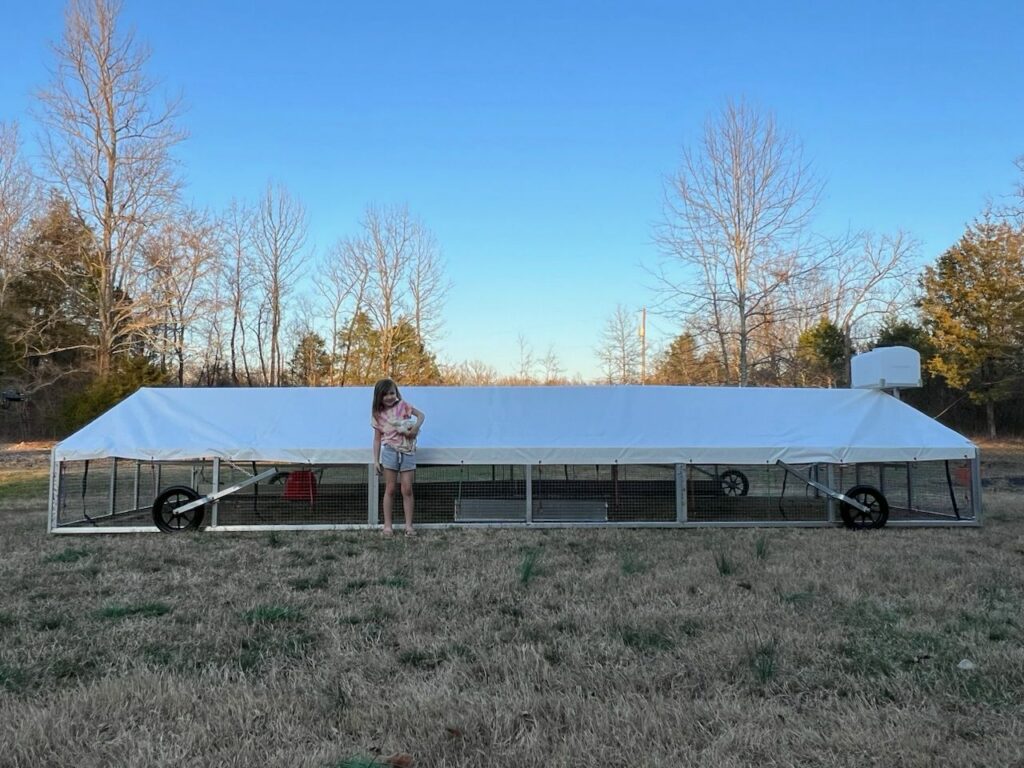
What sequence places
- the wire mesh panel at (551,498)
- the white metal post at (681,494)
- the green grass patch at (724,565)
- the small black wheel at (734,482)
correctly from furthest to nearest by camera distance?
the small black wheel at (734,482)
the wire mesh panel at (551,498)
the white metal post at (681,494)
the green grass patch at (724,565)

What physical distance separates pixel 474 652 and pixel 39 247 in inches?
1129

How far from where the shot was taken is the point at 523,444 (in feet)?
23.2

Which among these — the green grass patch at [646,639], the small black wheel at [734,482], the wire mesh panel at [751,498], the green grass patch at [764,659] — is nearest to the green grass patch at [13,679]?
the green grass patch at [646,639]

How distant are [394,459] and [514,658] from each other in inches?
150

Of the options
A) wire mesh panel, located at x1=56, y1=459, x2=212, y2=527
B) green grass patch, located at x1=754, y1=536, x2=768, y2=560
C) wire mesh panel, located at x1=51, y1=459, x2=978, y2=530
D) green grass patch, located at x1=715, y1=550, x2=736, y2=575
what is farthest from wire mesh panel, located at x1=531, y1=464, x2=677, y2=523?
wire mesh panel, located at x1=56, y1=459, x2=212, y2=527

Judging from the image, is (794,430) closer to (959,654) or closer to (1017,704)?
(959,654)

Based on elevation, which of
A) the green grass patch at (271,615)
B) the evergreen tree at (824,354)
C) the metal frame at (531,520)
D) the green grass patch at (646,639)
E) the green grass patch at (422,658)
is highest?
the evergreen tree at (824,354)

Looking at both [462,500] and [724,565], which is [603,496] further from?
[724,565]

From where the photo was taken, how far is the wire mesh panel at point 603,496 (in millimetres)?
7180

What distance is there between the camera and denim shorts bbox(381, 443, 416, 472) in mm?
6559

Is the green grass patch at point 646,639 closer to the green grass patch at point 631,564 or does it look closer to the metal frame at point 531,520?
the green grass patch at point 631,564

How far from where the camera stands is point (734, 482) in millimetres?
9102


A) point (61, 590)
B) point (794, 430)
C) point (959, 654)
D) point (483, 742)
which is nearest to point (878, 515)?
point (794, 430)

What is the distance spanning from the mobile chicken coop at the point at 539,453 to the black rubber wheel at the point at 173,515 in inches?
0.7
